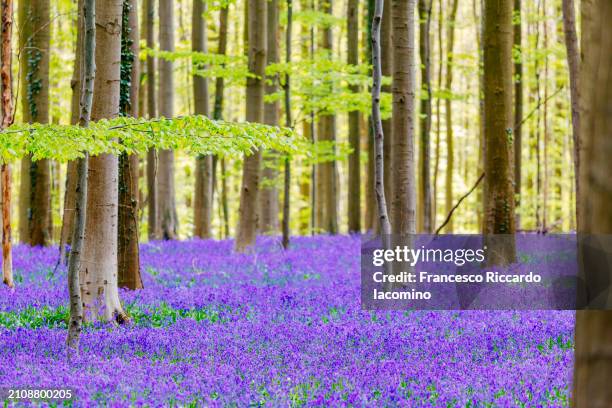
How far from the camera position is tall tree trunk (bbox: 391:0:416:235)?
10859mm

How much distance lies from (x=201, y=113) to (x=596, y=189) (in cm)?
1947

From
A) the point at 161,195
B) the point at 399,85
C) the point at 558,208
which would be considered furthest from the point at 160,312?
the point at 558,208

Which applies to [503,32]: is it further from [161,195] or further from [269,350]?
[161,195]

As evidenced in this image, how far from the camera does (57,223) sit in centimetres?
3859

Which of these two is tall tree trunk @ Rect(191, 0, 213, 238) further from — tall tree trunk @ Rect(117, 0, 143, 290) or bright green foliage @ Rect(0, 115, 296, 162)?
bright green foliage @ Rect(0, 115, 296, 162)

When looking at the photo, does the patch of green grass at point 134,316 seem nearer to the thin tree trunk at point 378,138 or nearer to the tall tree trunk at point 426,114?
the thin tree trunk at point 378,138

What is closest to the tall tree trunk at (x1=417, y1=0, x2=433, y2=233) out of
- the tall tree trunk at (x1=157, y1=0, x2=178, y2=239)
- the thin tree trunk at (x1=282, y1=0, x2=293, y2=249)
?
the thin tree trunk at (x1=282, y1=0, x2=293, y2=249)

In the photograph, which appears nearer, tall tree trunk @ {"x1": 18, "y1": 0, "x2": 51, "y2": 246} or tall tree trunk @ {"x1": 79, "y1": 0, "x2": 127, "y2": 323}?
tall tree trunk @ {"x1": 79, "y1": 0, "x2": 127, "y2": 323}

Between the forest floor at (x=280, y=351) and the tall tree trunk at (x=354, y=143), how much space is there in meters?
13.3

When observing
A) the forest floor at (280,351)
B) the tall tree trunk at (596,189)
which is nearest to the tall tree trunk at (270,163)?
the forest floor at (280,351)

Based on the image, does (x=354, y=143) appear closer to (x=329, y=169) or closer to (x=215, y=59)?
(x=329, y=169)

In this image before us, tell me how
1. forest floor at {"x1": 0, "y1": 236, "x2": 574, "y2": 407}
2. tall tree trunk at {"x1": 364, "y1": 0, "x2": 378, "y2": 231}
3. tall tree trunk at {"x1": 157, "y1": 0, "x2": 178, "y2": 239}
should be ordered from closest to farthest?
forest floor at {"x1": 0, "y1": 236, "x2": 574, "y2": 407}, tall tree trunk at {"x1": 157, "y1": 0, "x2": 178, "y2": 239}, tall tree trunk at {"x1": 364, "y1": 0, "x2": 378, "y2": 231}

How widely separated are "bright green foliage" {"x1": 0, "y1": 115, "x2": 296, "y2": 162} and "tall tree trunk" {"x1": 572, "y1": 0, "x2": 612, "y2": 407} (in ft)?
12.5

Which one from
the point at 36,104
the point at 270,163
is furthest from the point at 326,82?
the point at 270,163
